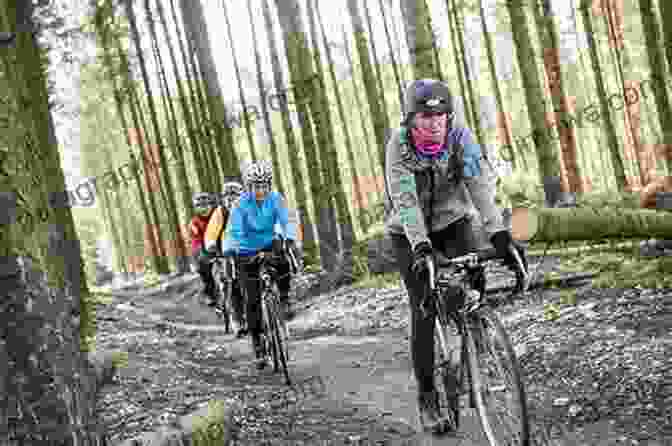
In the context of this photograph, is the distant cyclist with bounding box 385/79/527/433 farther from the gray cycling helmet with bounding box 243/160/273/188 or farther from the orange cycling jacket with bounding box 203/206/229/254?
the orange cycling jacket with bounding box 203/206/229/254

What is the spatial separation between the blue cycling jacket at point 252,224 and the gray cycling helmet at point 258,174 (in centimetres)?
20

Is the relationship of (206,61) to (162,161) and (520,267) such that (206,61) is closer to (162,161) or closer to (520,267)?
(162,161)

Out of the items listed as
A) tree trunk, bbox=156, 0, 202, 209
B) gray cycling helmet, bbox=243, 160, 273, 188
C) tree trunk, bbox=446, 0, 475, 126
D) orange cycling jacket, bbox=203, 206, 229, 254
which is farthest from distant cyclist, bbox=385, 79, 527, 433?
tree trunk, bbox=156, 0, 202, 209

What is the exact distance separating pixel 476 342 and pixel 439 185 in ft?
3.16

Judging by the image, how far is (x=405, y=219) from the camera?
4.20 metres

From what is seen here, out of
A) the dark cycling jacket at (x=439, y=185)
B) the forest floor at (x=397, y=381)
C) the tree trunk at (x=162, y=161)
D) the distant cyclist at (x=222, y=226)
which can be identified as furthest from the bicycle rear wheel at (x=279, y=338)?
the tree trunk at (x=162, y=161)

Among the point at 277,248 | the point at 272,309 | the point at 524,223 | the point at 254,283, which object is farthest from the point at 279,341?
the point at 524,223

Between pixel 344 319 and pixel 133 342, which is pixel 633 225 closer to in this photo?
pixel 344 319

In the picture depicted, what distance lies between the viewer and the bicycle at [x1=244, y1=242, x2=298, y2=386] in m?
7.63

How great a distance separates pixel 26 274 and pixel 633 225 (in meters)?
5.25

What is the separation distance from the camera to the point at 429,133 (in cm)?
431

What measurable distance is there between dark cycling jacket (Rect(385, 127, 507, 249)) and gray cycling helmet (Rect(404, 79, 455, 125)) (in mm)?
179

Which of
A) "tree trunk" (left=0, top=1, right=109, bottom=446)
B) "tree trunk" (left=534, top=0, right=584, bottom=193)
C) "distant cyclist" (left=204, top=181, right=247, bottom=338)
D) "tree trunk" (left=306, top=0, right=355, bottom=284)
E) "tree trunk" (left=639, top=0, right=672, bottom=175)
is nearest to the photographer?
"tree trunk" (left=0, top=1, right=109, bottom=446)

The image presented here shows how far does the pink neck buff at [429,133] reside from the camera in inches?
169
